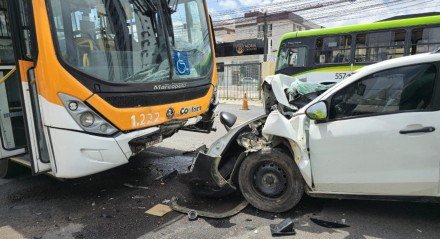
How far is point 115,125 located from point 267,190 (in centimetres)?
189

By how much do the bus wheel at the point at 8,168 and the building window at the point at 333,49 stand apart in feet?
35.5

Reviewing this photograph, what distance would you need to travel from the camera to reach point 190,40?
5129mm

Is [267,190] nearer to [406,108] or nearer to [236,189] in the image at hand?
[236,189]

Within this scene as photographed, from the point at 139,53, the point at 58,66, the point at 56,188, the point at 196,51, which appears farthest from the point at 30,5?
the point at 56,188

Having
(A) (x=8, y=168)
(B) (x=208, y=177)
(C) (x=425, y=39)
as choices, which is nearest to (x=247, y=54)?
(C) (x=425, y=39)

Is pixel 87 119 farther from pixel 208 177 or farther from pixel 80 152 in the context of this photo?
pixel 208 177

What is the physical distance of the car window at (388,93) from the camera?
3299 mm

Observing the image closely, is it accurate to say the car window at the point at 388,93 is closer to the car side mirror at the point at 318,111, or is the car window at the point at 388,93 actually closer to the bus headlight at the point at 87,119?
the car side mirror at the point at 318,111

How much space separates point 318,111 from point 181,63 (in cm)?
212

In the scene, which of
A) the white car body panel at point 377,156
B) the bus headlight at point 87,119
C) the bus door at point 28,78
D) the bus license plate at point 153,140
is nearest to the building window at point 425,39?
the white car body panel at point 377,156

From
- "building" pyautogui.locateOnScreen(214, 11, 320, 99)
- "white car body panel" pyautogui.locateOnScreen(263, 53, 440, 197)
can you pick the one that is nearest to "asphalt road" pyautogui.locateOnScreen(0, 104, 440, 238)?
"white car body panel" pyautogui.locateOnScreen(263, 53, 440, 197)

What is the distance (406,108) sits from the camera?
10.9 feet

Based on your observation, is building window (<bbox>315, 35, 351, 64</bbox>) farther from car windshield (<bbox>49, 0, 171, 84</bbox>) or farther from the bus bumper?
the bus bumper

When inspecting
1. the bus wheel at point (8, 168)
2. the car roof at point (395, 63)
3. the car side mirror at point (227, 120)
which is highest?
the car roof at point (395, 63)
